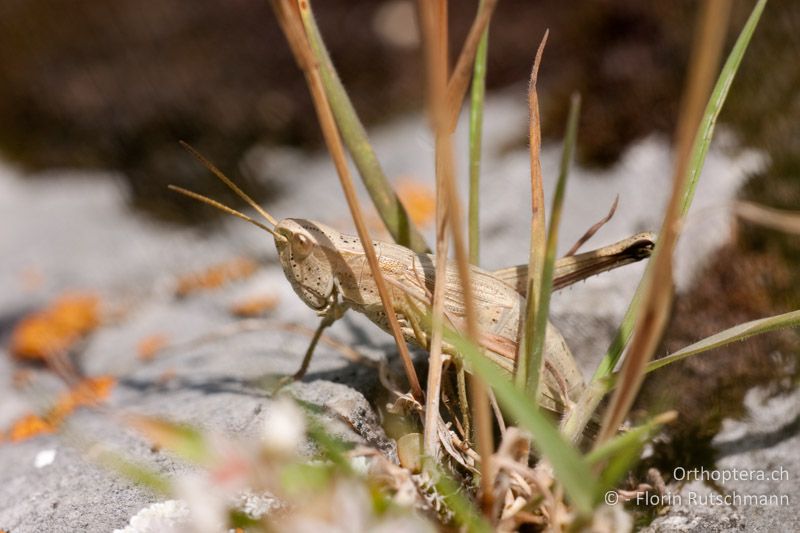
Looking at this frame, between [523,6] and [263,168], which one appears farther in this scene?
[523,6]

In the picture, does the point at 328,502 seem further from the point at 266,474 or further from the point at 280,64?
the point at 280,64

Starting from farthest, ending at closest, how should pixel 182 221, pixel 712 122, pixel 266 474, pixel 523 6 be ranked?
pixel 523 6
pixel 182 221
pixel 712 122
pixel 266 474

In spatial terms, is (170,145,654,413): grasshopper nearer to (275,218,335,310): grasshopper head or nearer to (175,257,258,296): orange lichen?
(275,218,335,310): grasshopper head

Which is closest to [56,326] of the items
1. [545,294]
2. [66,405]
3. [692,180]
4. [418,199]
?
[66,405]

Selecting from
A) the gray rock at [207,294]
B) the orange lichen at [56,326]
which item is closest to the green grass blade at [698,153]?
the gray rock at [207,294]

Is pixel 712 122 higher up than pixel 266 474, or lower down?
higher up

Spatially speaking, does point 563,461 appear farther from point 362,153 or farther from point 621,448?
point 362,153

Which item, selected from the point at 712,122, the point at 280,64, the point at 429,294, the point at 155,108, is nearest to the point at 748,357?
the point at 712,122

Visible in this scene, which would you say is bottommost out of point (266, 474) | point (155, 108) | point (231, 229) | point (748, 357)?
point (266, 474)
